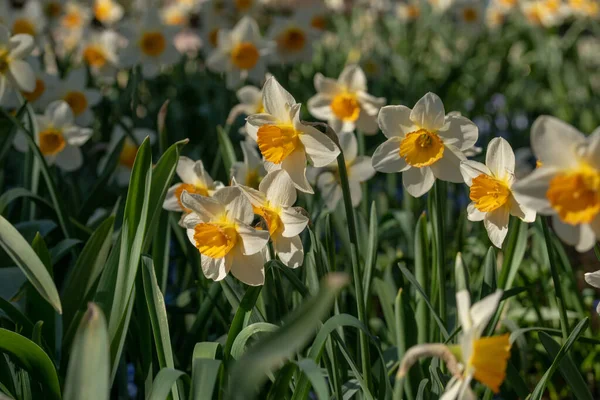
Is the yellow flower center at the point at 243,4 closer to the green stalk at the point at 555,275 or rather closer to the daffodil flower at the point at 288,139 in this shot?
the daffodil flower at the point at 288,139

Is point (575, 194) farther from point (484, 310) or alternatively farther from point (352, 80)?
point (352, 80)

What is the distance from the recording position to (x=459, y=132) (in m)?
1.28

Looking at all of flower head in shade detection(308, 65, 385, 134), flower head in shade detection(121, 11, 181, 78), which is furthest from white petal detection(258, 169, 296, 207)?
flower head in shade detection(121, 11, 181, 78)

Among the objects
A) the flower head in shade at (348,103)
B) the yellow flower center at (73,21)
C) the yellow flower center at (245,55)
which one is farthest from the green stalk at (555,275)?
the yellow flower center at (73,21)

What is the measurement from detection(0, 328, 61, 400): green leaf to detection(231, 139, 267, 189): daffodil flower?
591 millimetres

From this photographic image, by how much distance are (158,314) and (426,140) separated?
22.0 inches

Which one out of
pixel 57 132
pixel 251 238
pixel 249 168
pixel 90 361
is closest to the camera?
pixel 90 361

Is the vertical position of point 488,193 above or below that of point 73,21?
above

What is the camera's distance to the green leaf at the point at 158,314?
48.7 inches

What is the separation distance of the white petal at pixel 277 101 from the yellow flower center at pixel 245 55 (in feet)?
5.11

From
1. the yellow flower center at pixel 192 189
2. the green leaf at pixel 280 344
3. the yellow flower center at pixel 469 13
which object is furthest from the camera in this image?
the yellow flower center at pixel 469 13

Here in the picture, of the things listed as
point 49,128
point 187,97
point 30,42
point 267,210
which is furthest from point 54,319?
point 187,97

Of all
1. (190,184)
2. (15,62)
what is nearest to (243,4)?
(15,62)

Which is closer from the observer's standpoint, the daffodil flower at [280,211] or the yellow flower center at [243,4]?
the daffodil flower at [280,211]
